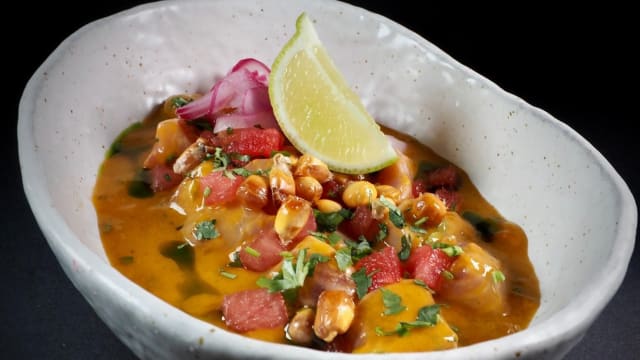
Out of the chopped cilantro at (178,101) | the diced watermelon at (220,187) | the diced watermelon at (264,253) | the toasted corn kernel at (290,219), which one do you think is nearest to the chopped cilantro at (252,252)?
the diced watermelon at (264,253)

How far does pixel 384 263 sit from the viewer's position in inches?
131

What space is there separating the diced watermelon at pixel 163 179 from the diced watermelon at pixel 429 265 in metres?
1.17

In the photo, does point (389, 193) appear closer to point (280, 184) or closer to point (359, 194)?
point (359, 194)

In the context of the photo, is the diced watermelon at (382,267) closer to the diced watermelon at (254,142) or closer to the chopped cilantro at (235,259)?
the chopped cilantro at (235,259)

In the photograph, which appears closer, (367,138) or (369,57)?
(367,138)

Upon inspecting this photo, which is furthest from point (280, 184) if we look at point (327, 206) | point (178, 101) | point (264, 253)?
point (178, 101)

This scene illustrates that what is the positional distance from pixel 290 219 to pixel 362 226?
1.15ft

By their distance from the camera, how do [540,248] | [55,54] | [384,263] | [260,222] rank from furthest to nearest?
[55,54]
[540,248]
[260,222]
[384,263]

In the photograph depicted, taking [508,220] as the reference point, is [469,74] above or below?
above

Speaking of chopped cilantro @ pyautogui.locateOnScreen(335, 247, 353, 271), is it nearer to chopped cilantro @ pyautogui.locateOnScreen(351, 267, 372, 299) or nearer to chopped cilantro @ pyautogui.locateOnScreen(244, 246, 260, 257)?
chopped cilantro @ pyautogui.locateOnScreen(351, 267, 372, 299)

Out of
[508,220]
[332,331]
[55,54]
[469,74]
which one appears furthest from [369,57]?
[332,331]

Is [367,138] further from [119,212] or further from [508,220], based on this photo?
[119,212]

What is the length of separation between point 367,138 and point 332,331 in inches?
49.9

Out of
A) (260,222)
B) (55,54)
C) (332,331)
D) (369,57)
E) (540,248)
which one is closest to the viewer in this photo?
(332,331)
